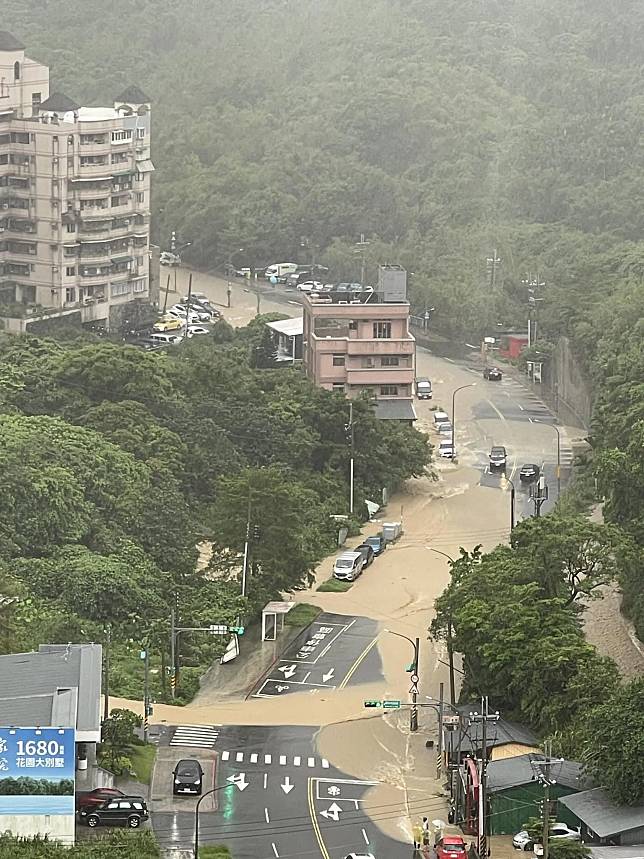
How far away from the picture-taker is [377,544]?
1821 inches

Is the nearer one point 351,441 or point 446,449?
point 351,441

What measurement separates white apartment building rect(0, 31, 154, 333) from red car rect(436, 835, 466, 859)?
3796cm

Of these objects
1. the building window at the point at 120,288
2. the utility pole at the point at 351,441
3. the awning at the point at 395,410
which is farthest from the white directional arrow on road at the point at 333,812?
the building window at the point at 120,288

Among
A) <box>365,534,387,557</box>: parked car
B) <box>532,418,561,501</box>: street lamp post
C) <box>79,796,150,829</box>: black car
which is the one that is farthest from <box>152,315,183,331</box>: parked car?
<box>79,796,150,829</box>: black car

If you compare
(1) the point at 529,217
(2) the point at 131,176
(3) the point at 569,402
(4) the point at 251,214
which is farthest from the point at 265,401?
(1) the point at 529,217

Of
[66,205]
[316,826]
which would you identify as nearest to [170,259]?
[66,205]

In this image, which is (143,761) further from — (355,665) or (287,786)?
(355,665)

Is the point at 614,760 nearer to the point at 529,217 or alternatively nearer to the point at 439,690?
the point at 439,690

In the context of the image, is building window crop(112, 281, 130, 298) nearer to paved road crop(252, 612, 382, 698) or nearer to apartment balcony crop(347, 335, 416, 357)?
apartment balcony crop(347, 335, 416, 357)

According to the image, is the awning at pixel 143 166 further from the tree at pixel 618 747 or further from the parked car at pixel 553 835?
the parked car at pixel 553 835

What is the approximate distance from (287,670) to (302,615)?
345 cm

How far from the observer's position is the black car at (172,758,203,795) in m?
30.1

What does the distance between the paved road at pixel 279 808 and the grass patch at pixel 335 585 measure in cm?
939

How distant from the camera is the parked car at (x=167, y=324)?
225 ft
